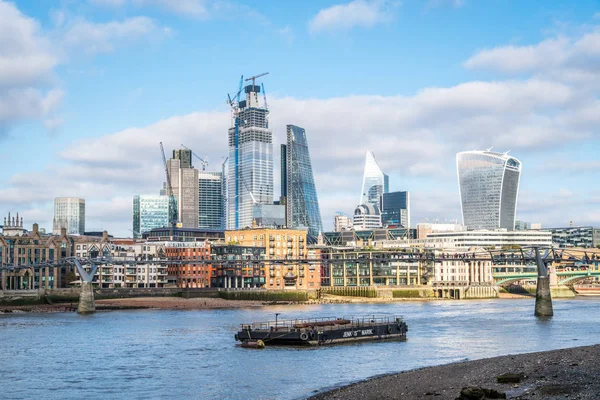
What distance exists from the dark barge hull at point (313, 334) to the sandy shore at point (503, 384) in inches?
1033

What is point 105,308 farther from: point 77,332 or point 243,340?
point 243,340

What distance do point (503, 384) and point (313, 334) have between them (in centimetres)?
4106

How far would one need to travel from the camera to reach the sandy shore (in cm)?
4619

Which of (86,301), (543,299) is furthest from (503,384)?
(86,301)

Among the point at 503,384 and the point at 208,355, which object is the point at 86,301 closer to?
the point at 208,355

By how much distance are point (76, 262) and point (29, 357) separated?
82.6 m

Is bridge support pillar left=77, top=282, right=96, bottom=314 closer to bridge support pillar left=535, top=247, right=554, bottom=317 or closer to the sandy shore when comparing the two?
bridge support pillar left=535, top=247, right=554, bottom=317

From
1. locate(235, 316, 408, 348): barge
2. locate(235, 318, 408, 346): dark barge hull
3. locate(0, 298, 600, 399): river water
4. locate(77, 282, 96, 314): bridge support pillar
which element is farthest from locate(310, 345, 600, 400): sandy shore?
locate(77, 282, 96, 314): bridge support pillar

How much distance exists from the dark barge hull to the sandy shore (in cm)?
2623

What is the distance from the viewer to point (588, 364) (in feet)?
179

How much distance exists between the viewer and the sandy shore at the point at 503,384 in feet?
152

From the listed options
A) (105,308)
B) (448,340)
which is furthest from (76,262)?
(448,340)

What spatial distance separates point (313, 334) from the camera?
8981 cm

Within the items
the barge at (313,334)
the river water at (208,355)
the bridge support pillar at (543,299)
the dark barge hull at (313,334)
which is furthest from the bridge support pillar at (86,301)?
the bridge support pillar at (543,299)
